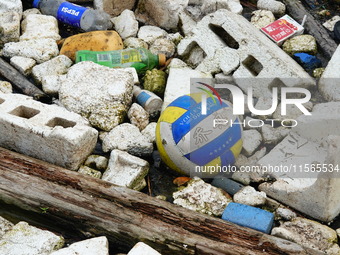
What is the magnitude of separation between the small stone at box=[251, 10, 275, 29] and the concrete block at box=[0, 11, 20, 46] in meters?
3.07

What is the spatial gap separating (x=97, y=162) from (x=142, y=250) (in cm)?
134

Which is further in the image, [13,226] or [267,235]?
[13,226]

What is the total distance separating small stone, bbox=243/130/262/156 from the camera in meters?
5.38

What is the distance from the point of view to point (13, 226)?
15.5ft

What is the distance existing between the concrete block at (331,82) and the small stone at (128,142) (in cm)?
202

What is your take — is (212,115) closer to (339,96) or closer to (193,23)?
(339,96)

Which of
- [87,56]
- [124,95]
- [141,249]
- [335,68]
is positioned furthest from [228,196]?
[87,56]

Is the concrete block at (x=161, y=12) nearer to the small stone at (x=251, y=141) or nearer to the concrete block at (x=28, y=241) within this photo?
the small stone at (x=251, y=141)

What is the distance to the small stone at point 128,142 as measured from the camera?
5.40 meters

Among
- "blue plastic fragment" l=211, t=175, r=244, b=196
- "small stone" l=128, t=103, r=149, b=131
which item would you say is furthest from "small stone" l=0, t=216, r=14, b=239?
"blue plastic fragment" l=211, t=175, r=244, b=196

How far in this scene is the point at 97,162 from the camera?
5.28 metres

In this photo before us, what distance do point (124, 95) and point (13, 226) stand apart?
6.03 feet

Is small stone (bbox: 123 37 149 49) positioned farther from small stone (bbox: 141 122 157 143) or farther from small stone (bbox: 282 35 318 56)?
small stone (bbox: 282 35 318 56)

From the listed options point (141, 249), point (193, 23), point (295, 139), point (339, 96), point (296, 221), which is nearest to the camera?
point (141, 249)
